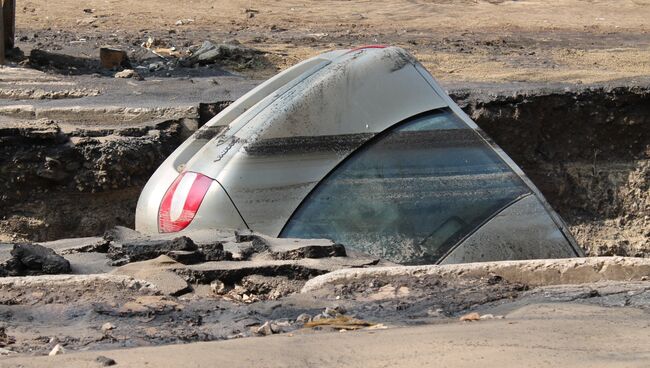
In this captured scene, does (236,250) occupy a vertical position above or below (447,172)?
below

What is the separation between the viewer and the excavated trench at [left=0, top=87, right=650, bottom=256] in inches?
314

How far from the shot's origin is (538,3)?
19.8 metres

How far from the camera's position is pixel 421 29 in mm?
16797

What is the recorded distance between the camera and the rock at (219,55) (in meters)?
12.2

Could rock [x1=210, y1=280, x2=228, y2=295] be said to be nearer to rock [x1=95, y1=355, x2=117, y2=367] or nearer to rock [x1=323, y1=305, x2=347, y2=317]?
rock [x1=323, y1=305, x2=347, y2=317]

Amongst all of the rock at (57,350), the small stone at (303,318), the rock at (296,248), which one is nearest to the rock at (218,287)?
the rock at (296,248)

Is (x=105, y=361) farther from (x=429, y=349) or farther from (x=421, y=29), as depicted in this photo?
(x=421, y=29)

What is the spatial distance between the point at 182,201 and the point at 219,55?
26.3 ft

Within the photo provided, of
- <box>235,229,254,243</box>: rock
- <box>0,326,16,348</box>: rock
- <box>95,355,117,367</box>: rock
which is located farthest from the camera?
<box>235,229,254,243</box>: rock

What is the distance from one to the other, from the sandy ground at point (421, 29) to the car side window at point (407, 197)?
618 cm

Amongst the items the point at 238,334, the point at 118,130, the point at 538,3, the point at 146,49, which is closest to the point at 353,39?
the point at 146,49

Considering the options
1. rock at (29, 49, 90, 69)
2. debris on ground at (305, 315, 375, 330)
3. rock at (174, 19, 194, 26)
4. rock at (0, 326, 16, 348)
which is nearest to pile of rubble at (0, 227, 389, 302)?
debris on ground at (305, 315, 375, 330)

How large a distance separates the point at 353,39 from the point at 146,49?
11.1ft

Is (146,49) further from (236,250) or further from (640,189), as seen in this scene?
(236,250)
